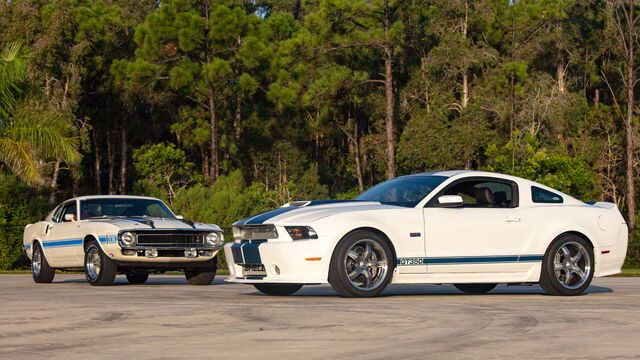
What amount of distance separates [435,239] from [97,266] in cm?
696

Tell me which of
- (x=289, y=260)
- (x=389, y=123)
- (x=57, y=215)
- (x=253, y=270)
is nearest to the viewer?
(x=289, y=260)

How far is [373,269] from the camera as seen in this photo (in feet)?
43.0

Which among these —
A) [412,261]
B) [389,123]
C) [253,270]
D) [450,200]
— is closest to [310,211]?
[253,270]

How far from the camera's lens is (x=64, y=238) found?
19000mm

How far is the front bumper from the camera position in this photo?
1284 centimetres

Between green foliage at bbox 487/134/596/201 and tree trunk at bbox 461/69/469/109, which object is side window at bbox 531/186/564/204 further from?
tree trunk at bbox 461/69/469/109

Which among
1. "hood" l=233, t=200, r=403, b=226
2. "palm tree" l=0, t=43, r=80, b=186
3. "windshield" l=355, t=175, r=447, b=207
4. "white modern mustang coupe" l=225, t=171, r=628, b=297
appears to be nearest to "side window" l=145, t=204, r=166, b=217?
"white modern mustang coupe" l=225, t=171, r=628, b=297

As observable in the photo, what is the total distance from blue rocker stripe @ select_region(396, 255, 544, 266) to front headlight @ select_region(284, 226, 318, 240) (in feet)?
3.73

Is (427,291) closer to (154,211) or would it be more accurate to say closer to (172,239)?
(172,239)

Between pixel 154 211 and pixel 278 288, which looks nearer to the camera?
pixel 278 288

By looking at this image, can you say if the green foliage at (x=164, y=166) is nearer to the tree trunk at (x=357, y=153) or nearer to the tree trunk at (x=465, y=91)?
the tree trunk at (x=357, y=153)

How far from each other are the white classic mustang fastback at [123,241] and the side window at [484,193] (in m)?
5.36

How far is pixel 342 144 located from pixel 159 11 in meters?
20.0

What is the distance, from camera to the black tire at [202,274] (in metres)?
18.2
